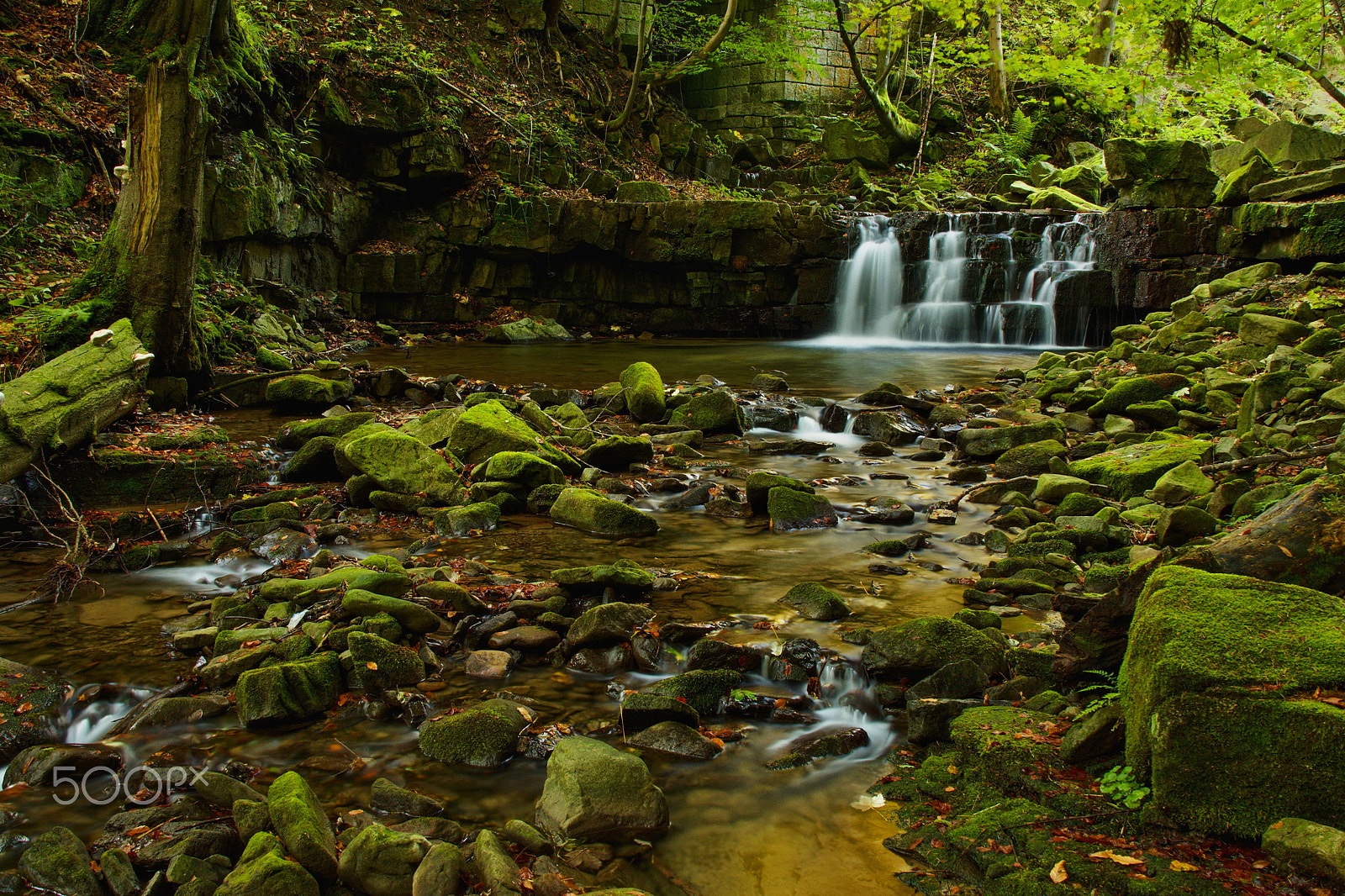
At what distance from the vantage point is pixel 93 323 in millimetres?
7391

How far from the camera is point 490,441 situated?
7398mm

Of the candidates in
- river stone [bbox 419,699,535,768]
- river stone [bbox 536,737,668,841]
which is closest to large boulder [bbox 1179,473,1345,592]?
river stone [bbox 536,737,668,841]

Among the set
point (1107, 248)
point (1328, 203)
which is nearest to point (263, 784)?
point (1328, 203)

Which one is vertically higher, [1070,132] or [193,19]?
[1070,132]

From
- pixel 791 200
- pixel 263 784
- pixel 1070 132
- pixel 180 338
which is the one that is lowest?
pixel 263 784

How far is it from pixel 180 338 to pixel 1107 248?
631 inches

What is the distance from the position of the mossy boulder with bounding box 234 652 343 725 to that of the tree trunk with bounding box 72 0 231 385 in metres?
5.80

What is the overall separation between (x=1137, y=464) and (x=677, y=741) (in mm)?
4758

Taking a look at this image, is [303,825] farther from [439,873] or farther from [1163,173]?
[1163,173]

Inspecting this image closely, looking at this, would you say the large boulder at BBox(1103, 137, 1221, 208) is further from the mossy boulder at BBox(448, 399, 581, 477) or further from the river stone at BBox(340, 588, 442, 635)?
the river stone at BBox(340, 588, 442, 635)

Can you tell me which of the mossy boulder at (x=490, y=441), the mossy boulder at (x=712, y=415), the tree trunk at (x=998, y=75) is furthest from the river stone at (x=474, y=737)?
the tree trunk at (x=998, y=75)

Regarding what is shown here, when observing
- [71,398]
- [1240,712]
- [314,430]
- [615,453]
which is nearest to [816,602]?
[1240,712]

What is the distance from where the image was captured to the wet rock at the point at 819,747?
325 cm

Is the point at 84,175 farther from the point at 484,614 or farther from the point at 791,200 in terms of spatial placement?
the point at 791,200
